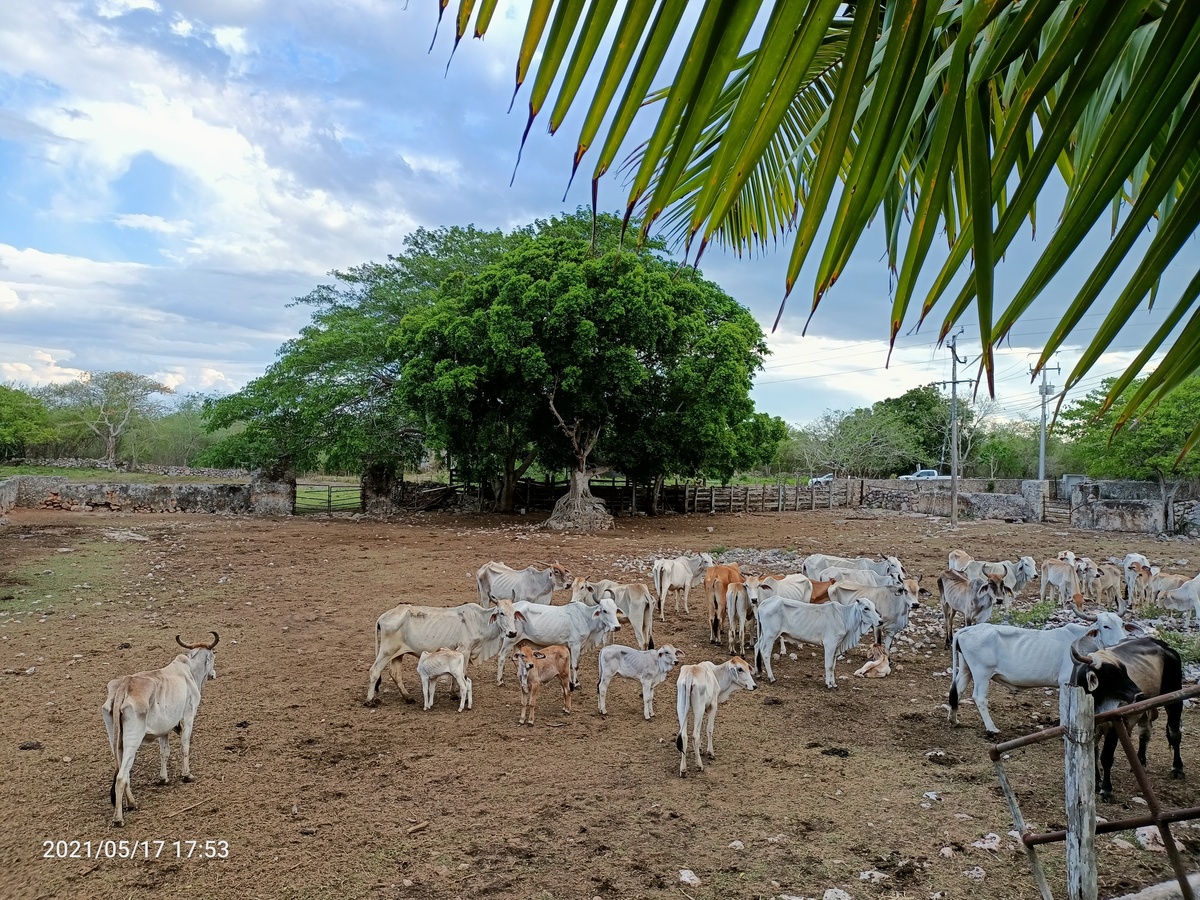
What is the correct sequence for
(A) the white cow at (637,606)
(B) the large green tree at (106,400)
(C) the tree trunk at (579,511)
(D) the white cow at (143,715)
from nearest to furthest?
(D) the white cow at (143,715) < (A) the white cow at (637,606) < (C) the tree trunk at (579,511) < (B) the large green tree at (106,400)

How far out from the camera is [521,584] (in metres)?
9.62

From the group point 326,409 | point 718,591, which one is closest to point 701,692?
point 718,591

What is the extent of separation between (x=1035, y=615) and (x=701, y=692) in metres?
6.00

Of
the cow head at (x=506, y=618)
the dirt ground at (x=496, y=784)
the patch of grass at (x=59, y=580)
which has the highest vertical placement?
the cow head at (x=506, y=618)

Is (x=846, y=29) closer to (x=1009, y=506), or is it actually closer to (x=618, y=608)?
(x=618, y=608)

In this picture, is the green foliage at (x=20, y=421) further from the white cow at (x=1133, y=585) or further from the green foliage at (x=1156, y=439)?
the green foliage at (x=1156, y=439)

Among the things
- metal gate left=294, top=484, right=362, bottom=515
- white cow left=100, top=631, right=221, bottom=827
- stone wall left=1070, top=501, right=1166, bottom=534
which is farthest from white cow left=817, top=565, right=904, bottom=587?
metal gate left=294, top=484, right=362, bottom=515

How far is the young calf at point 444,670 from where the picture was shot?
6672 mm

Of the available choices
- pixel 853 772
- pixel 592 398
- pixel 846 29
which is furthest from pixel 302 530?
pixel 846 29

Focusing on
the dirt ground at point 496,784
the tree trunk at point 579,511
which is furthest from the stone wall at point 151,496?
the dirt ground at point 496,784

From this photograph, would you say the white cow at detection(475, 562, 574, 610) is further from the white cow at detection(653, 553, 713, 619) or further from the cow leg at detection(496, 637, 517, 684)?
the cow leg at detection(496, 637, 517, 684)

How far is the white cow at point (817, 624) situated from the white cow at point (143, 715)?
5245 millimetres

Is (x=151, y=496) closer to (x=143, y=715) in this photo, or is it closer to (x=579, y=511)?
(x=579, y=511)

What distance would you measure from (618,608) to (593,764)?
312cm
